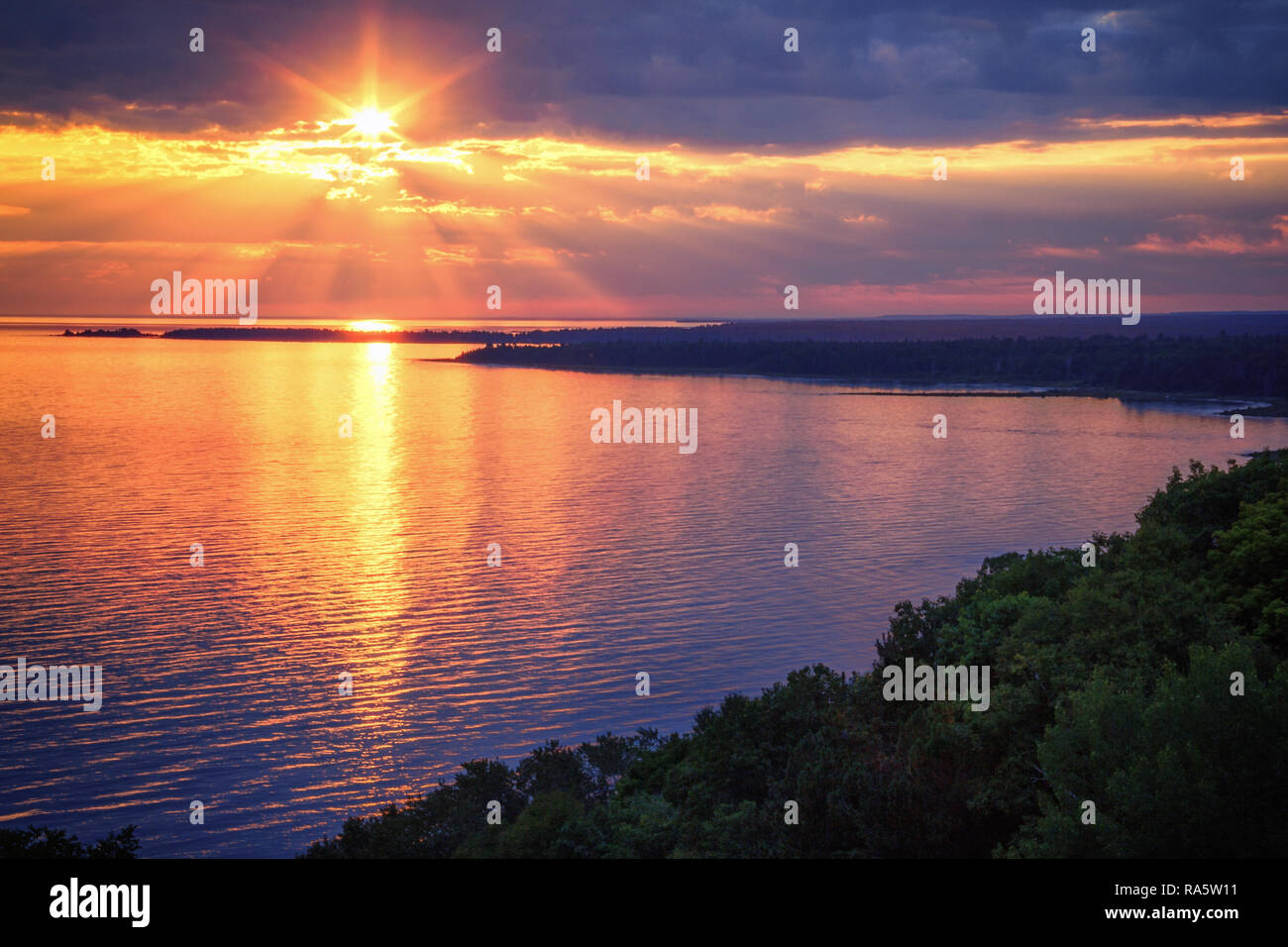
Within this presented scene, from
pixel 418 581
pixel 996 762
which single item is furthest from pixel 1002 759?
pixel 418 581

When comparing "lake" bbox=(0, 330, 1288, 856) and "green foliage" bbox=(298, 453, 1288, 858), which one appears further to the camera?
"lake" bbox=(0, 330, 1288, 856)

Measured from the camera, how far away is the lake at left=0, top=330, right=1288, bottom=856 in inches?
1094

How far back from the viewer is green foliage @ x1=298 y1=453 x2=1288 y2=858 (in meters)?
13.6

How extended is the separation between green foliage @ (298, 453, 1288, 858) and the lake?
20.0ft

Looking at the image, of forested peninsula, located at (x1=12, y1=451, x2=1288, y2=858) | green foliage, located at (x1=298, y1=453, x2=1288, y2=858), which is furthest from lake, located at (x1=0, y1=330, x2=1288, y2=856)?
green foliage, located at (x1=298, y1=453, x2=1288, y2=858)

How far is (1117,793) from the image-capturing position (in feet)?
45.3

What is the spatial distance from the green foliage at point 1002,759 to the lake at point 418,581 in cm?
608

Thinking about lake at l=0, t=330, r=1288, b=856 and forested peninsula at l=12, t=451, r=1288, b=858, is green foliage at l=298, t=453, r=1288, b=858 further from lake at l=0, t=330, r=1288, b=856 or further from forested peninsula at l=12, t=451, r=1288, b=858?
lake at l=0, t=330, r=1288, b=856

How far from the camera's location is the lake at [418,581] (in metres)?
27.8

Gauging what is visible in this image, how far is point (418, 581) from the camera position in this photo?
4641 cm

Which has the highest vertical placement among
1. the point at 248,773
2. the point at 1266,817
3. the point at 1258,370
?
the point at 1258,370
